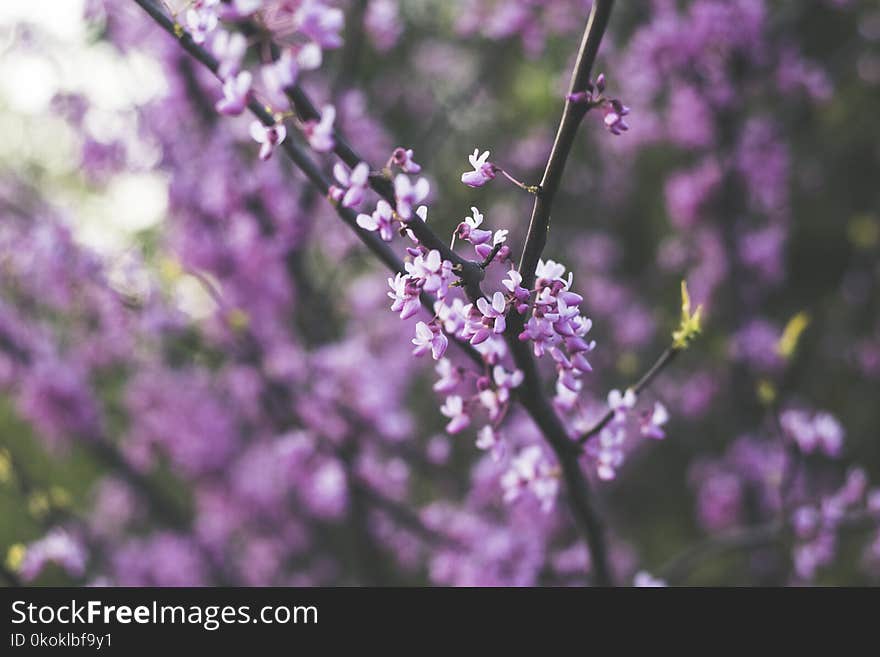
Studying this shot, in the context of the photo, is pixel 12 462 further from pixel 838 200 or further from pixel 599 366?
pixel 838 200

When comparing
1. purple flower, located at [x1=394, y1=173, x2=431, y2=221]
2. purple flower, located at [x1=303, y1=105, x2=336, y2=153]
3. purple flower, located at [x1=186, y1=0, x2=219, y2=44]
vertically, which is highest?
purple flower, located at [x1=186, y1=0, x2=219, y2=44]

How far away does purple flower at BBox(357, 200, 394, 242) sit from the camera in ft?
4.42

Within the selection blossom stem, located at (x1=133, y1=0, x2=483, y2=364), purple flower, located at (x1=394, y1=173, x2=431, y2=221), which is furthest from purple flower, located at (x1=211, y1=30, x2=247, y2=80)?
purple flower, located at (x1=394, y1=173, x2=431, y2=221)

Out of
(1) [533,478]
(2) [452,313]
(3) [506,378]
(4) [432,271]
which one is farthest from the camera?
(1) [533,478]

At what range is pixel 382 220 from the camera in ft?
4.46

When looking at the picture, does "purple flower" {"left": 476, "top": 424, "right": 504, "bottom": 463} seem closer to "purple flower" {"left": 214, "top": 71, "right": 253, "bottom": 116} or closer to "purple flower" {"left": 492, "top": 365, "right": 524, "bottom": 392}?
"purple flower" {"left": 492, "top": 365, "right": 524, "bottom": 392}

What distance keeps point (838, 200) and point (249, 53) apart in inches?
196

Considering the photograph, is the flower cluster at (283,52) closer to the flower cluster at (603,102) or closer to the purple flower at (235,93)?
the purple flower at (235,93)

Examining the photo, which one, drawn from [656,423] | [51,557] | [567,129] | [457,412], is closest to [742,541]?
[656,423]

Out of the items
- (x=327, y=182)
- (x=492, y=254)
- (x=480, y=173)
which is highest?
(x=327, y=182)

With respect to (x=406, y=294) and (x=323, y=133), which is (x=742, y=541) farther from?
(x=323, y=133)

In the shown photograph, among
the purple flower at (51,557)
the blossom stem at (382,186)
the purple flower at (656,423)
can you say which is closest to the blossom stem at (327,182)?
the blossom stem at (382,186)

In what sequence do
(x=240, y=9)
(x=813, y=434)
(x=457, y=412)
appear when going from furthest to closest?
(x=813, y=434) < (x=457, y=412) < (x=240, y=9)
